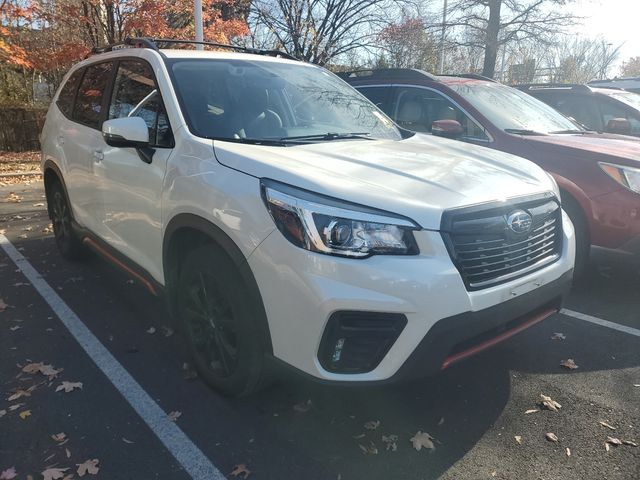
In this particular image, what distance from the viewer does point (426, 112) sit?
19.0 ft

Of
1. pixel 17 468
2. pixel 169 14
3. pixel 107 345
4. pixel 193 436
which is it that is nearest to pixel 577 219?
pixel 193 436

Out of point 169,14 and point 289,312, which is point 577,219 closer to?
point 289,312

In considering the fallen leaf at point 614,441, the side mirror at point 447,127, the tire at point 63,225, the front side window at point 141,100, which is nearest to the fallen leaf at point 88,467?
the front side window at point 141,100

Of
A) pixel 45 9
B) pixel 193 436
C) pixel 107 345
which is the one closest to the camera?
pixel 193 436

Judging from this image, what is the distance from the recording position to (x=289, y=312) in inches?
93.0

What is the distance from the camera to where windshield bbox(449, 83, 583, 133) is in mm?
5230

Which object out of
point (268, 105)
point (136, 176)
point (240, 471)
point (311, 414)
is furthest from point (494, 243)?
point (136, 176)

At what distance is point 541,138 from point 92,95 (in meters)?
3.96

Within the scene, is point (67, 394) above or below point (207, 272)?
below

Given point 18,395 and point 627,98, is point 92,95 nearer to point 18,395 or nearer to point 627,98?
point 18,395

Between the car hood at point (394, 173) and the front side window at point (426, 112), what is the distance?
6.41 feet

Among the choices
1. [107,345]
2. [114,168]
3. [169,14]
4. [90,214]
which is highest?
[169,14]

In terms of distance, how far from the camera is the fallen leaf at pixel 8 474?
95.2 inches

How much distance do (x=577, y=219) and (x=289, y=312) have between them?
318 centimetres
